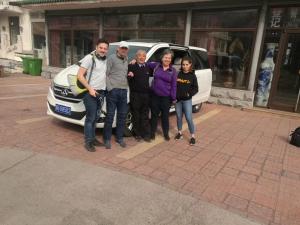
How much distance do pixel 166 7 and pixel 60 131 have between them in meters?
6.70

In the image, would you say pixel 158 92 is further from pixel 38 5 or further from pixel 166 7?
pixel 38 5

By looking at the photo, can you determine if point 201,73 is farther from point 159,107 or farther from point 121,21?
point 121,21

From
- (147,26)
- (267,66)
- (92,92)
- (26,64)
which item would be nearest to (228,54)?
(267,66)

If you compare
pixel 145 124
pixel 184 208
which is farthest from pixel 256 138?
pixel 184 208

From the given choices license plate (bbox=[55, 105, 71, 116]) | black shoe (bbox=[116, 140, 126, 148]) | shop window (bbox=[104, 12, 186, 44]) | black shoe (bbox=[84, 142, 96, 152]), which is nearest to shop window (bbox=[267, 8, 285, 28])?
shop window (bbox=[104, 12, 186, 44])

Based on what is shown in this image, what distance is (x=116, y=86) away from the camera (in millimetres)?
4363

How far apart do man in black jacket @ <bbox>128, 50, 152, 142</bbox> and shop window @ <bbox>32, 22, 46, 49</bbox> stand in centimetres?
1235

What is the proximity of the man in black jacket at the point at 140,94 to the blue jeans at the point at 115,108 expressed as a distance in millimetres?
301

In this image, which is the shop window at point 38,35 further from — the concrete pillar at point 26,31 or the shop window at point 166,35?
the shop window at point 166,35

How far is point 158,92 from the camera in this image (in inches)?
192

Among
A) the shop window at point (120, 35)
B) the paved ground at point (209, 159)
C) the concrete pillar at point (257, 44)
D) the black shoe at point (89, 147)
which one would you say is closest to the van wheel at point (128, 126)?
Answer: the paved ground at point (209, 159)

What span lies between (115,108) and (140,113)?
0.64m

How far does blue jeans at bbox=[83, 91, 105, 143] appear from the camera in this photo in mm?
4242

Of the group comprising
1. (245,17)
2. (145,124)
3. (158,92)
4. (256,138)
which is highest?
(245,17)
